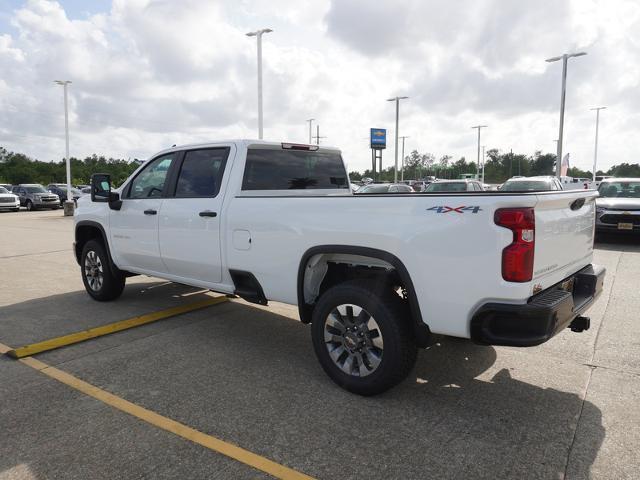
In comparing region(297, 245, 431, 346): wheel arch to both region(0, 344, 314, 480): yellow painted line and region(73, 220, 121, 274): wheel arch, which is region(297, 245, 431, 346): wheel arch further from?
region(73, 220, 121, 274): wheel arch

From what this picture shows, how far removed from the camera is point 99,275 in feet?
21.0

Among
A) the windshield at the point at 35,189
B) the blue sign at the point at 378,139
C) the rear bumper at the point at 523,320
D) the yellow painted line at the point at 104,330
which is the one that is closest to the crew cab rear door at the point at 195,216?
the yellow painted line at the point at 104,330

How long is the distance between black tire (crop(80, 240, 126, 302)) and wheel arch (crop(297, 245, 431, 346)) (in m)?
3.20

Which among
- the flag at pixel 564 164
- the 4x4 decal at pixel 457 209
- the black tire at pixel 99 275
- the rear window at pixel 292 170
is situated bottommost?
the black tire at pixel 99 275

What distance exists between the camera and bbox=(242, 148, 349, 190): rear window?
4848mm

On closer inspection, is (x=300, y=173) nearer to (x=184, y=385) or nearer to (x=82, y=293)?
(x=184, y=385)

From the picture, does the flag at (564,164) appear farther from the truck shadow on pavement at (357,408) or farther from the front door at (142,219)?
the front door at (142,219)

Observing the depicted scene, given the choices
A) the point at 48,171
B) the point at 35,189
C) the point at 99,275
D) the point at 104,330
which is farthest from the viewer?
the point at 48,171

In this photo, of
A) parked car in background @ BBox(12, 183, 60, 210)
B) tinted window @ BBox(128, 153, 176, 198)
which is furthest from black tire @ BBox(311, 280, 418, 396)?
parked car in background @ BBox(12, 183, 60, 210)

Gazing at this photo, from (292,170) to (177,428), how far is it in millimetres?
2823

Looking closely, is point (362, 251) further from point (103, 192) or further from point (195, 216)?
point (103, 192)

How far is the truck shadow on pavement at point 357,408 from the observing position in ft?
9.38

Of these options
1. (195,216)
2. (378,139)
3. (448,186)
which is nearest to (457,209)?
(195,216)

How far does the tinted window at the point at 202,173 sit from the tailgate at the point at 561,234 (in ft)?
9.42
